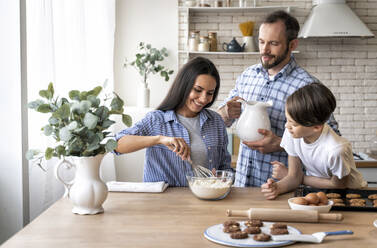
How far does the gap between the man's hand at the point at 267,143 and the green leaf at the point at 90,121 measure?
3.38ft

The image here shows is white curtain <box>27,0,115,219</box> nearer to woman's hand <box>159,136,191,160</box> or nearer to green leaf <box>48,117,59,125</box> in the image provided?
green leaf <box>48,117,59,125</box>

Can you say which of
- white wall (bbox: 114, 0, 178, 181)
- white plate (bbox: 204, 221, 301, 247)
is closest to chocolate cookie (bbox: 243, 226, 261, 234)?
white plate (bbox: 204, 221, 301, 247)

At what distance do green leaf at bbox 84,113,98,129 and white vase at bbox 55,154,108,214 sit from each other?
0.52ft

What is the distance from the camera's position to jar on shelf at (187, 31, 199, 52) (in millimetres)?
4430

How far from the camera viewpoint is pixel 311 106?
6.57ft

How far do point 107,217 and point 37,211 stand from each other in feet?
4.41

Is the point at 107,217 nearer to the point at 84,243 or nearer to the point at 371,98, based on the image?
the point at 84,243

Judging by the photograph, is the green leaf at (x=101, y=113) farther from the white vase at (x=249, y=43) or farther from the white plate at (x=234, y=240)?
the white vase at (x=249, y=43)

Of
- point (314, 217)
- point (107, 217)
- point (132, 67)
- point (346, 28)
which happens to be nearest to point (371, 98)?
point (346, 28)

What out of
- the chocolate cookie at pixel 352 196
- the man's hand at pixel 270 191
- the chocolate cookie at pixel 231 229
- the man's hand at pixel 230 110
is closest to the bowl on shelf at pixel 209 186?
the man's hand at pixel 270 191

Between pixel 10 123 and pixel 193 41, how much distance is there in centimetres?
234

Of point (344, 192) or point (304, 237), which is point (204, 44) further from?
point (304, 237)

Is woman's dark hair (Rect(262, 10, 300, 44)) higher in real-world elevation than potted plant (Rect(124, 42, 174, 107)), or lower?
higher

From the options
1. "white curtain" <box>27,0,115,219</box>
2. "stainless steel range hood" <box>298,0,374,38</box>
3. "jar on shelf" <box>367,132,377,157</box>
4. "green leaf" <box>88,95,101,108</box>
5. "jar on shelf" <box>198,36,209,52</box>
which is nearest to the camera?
"green leaf" <box>88,95,101,108</box>
